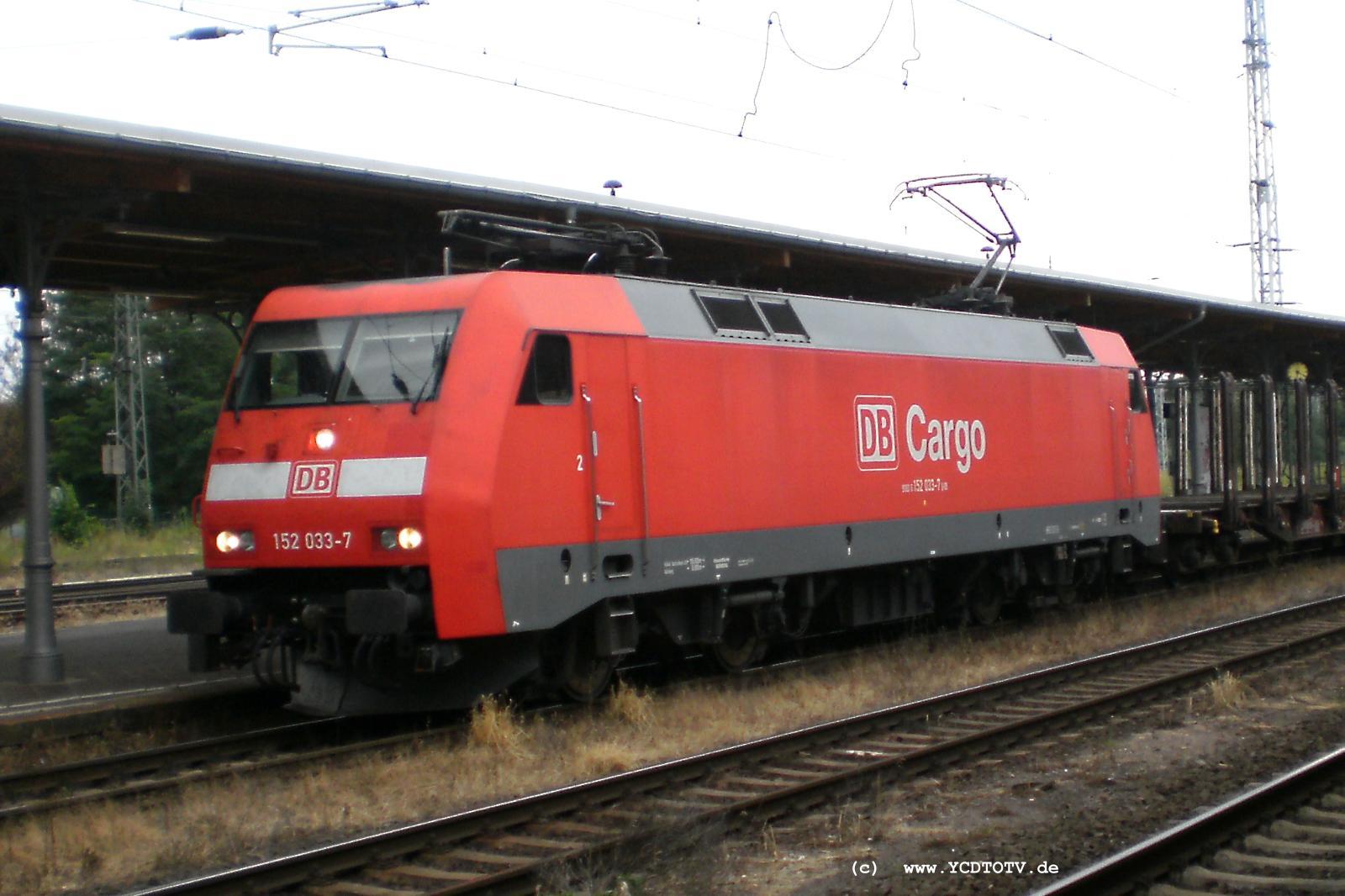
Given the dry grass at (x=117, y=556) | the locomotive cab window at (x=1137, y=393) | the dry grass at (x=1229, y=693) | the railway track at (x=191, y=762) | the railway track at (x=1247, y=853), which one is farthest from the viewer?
the dry grass at (x=117, y=556)

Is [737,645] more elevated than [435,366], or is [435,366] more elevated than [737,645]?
[435,366]

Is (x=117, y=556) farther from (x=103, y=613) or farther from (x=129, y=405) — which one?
(x=103, y=613)

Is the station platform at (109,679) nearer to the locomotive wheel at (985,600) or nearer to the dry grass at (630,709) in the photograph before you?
the dry grass at (630,709)

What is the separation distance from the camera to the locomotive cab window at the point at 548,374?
34.0 feet

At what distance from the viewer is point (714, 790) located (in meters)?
8.88

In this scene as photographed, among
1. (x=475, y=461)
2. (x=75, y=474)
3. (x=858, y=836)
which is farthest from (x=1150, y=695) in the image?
(x=75, y=474)

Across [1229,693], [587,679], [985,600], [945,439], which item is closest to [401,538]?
[587,679]

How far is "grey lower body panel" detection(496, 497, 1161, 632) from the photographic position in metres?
10.3

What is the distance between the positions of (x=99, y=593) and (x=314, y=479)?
1275 cm

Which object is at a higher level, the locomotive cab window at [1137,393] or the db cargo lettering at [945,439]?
the locomotive cab window at [1137,393]

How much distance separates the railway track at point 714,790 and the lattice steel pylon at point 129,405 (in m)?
20.9

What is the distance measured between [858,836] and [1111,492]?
1076 centimetres

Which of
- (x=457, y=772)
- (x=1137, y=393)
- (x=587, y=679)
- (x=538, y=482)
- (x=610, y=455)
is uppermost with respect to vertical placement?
(x=1137, y=393)

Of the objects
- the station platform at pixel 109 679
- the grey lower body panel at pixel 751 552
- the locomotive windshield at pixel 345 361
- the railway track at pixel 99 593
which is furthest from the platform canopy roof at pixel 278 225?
the railway track at pixel 99 593
